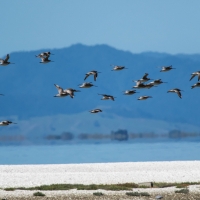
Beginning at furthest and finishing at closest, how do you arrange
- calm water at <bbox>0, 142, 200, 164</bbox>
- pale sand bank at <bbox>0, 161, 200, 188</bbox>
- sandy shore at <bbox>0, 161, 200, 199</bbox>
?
calm water at <bbox>0, 142, 200, 164</bbox>, pale sand bank at <bbox>0, 161, 200, 188</bbox>, sandy shore at <bbox>0, 161, 200, 199</bbox>

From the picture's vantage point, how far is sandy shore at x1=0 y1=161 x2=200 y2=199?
34331 mm

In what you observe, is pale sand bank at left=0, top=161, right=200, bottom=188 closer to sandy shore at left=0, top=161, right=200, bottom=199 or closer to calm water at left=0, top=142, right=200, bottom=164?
sandy shore at left=0, top=161, right=200, bottom=199

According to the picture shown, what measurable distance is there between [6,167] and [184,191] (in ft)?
77.4

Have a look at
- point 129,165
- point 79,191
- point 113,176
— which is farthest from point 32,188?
point 129,165

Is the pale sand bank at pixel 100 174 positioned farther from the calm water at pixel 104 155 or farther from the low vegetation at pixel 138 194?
the calm water at pixel 104 155

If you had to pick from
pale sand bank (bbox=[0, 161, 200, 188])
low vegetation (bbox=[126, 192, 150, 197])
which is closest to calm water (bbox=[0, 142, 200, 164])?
pale sand bank (bbox=[0, 161, 200, 188])

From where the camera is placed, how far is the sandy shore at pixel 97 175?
3433 cm

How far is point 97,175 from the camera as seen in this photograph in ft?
145

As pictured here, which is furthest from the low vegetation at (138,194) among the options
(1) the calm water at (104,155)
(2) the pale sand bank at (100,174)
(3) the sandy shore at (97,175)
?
(1) the calm water at (104,155)

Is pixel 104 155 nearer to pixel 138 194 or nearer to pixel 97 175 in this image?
pixel 97 175

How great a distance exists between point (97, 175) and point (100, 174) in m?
0.59

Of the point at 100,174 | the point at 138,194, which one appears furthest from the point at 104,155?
the point at 138,194

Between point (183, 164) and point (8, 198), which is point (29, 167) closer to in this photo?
point (183, 164)

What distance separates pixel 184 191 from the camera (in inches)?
1271
